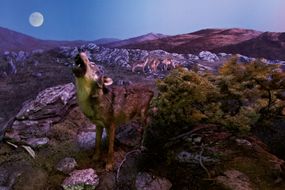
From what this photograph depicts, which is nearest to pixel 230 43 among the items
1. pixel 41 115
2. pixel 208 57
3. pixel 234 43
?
pixel 234 43

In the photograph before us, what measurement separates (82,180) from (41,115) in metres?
2.05

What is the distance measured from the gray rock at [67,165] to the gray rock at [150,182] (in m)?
0.79

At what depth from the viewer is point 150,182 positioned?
12.3 ft

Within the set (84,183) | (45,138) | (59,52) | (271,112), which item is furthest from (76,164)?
(59,52)

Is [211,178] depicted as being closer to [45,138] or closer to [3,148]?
[45,138]

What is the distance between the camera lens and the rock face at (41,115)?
4917 mm

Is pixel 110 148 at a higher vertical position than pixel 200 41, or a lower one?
higher

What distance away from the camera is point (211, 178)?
3.70 metres

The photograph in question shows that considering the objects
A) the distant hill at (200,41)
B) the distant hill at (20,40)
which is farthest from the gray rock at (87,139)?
the distant hill at (20,40)

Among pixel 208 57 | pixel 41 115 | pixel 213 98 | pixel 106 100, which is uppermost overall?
pixel 106 100

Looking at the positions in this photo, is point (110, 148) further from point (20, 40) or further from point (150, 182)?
point (20, 40)

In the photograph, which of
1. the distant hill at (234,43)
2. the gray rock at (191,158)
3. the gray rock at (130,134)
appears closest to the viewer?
the gray rock at (191,158)

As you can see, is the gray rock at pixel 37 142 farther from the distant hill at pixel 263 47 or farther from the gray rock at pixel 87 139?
the distant hill at pixel 263 47

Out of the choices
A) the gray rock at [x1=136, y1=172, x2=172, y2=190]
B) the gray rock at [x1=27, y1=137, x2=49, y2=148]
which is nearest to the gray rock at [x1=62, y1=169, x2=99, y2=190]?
the gray rock at [x1=136, y1=172, x2=172, y2=190]
